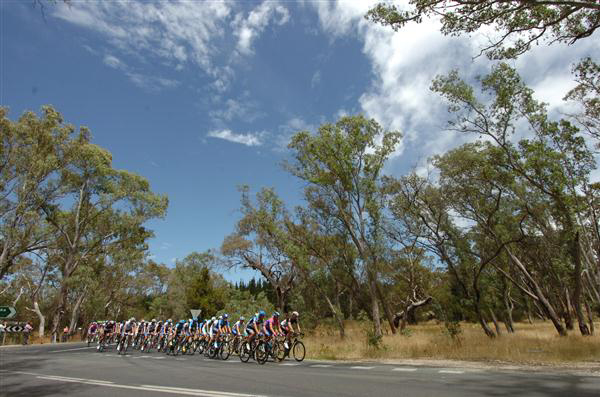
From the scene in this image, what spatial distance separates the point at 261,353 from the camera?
1435 centimetres

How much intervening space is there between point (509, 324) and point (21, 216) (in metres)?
41.5

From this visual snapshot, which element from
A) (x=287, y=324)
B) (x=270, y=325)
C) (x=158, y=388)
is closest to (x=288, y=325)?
(x=287, y=324)

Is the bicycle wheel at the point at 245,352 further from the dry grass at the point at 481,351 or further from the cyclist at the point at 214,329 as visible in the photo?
the dry grass at the point at 481,351

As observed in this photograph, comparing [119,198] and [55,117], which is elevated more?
[55,117]

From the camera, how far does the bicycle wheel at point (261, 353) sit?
46.5ft

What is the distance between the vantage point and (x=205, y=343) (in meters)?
18.9

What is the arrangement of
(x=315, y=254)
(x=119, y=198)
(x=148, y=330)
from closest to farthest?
(x=148, y=330) → (x=315, y=254) → (x=119, y=198)

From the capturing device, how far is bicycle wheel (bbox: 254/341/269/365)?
1417 cm

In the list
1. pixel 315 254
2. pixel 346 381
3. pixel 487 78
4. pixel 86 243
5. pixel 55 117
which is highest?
pixel 55 117

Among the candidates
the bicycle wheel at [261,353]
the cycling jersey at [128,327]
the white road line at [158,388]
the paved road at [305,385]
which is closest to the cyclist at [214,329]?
the bicycle wheel at [261,353]

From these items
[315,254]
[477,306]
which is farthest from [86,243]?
[477,306]

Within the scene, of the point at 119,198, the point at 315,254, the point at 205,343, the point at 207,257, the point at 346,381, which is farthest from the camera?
the point at 207,257

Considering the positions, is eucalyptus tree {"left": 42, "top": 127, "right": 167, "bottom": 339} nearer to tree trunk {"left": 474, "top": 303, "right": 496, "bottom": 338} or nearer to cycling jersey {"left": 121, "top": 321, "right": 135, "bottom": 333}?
cycling jersey {"left": 121, "top": 321, "right": 135, "bottom": 333}

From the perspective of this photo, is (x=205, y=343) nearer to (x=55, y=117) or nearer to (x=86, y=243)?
(x=55, y=117)
